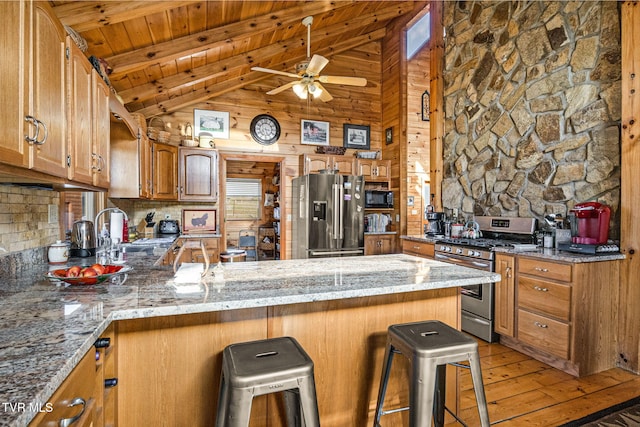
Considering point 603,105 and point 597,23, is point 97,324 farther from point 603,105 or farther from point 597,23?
point 597,23

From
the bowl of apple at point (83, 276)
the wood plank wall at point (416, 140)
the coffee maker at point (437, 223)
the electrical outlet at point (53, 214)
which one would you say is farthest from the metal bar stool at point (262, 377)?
the wood plank wall at point (416, 140)

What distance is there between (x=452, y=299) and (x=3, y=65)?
220 centimetres

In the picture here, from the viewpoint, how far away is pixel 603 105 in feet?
9.30

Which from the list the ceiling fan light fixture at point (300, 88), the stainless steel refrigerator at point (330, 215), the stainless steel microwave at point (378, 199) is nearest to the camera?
the ceiling fan light fixture at point (300, 88)

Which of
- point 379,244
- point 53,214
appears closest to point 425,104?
point 379,244

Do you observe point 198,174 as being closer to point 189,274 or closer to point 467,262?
point 189,274

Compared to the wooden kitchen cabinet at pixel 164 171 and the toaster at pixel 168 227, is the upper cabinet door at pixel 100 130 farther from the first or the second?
the toaster at pixel 168 227

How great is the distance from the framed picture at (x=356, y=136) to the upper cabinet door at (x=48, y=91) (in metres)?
4.90

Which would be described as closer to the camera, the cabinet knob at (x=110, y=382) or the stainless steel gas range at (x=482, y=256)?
the cabinet knob at (x=110, y=382)

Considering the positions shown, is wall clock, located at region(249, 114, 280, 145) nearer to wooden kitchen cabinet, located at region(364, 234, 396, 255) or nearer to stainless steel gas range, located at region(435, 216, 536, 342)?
wooden kitchen cabinet, located at region(364, 234, 396, 255)

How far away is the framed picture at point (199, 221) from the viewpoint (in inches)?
205

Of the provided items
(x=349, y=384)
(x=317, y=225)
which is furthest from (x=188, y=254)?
(x=349, y=384)

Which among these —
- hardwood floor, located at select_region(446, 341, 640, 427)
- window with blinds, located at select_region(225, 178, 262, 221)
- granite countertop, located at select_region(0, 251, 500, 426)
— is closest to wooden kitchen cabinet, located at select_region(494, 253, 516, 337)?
hardwood floor, located at select_region(446, 341, 640, 427)

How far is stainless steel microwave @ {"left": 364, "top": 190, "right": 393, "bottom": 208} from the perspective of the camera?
5.68 m
